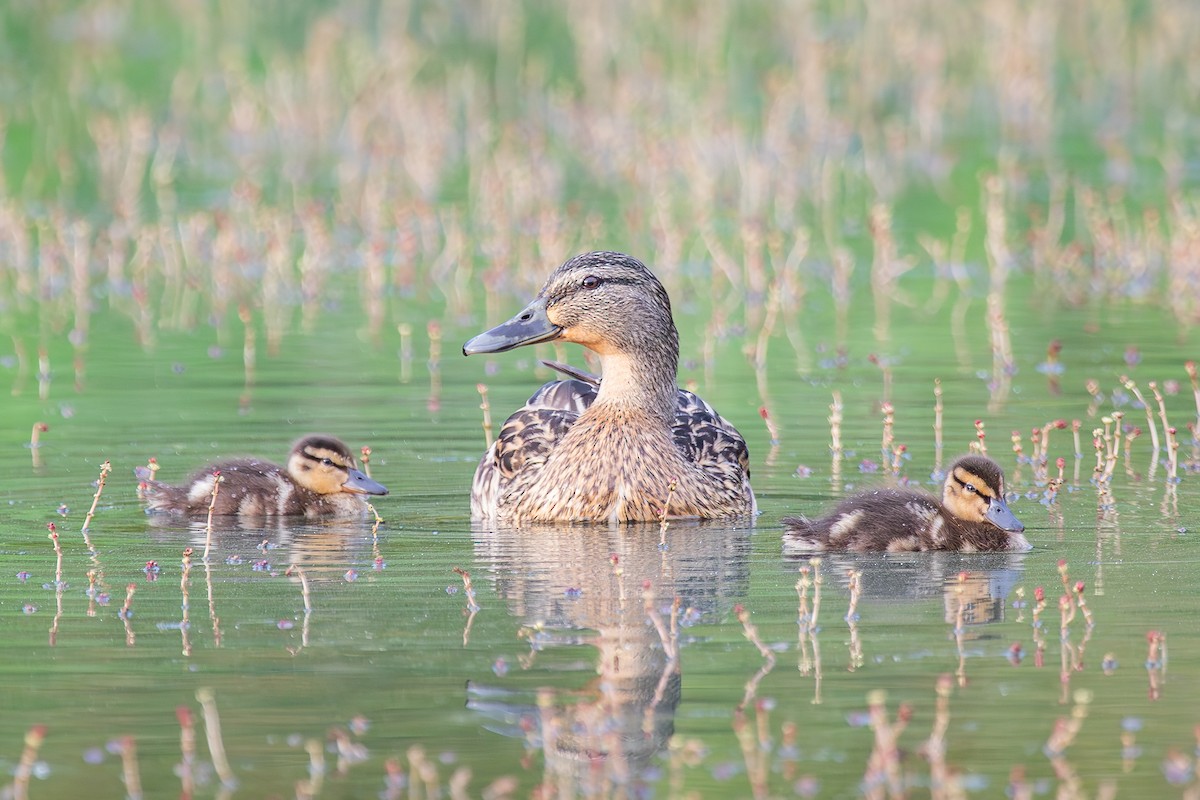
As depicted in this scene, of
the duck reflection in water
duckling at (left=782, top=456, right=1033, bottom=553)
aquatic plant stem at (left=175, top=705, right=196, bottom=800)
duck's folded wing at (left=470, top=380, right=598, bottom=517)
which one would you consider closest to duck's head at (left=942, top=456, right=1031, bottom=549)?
A: duckling at (left=782, top=456, right=1033, bottom=553)

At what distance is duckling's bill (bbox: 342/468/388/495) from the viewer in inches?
377

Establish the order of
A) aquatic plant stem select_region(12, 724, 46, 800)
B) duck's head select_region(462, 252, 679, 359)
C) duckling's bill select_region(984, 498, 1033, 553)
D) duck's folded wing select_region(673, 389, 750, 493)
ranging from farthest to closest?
duck's head select_region(462, 252, 679, 359), duck's folded wing select_region(673, 389, 750, 493), duckling's bill select_region(984, 498, 1033, 553), aquatic plant stem select_region(12, 724, 46, 800)

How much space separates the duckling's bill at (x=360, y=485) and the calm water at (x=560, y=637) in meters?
0.12

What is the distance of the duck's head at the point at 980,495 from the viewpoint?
8406mm

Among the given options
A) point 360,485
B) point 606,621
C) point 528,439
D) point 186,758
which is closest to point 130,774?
point 186,758

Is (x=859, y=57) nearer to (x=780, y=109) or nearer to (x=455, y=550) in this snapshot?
(x=780, y=109)

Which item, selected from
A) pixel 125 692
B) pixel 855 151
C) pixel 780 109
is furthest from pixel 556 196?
pixel 125 692

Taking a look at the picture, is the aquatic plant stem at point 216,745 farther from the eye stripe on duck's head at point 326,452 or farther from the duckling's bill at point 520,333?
the duckling's bill at point 520,333

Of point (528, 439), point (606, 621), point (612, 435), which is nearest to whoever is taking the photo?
point (606, 621)

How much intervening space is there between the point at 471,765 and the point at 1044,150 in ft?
57.8

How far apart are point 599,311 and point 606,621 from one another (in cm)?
297

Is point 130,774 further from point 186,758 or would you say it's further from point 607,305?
point 607,305

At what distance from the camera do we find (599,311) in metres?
9.95

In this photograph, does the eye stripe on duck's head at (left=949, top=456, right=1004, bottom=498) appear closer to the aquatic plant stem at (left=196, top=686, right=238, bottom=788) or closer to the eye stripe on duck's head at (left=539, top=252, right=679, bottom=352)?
the eye stripe on duck's head at (left=539, top=252, right=679, bottom=352)
